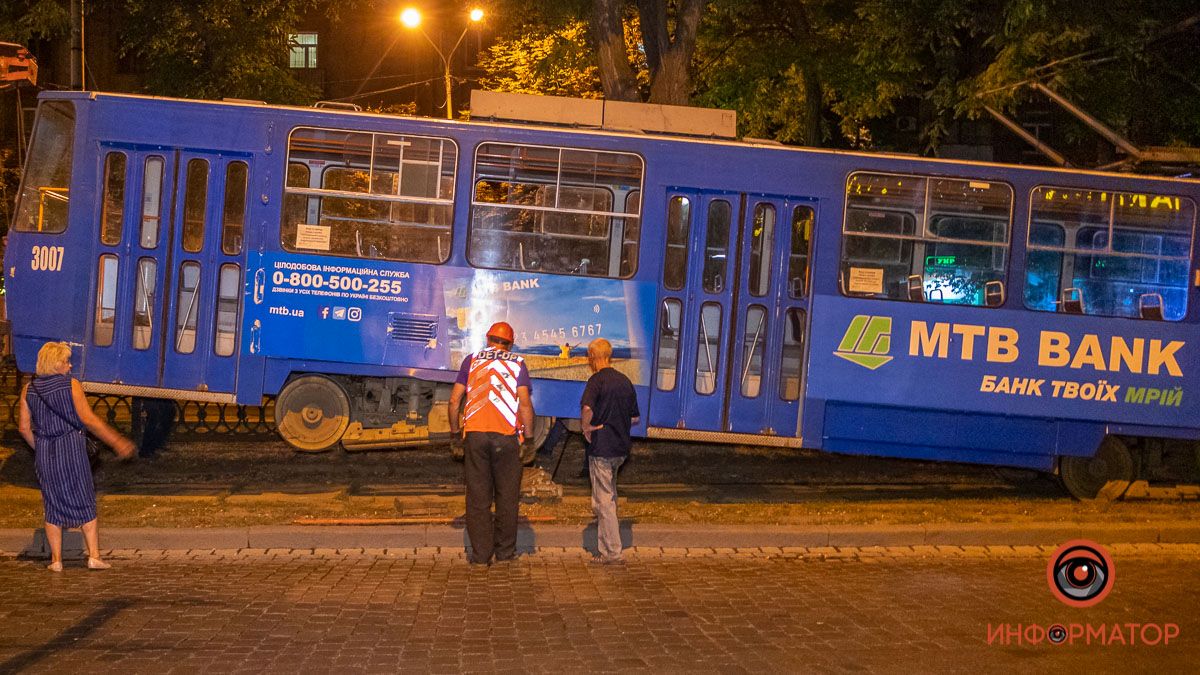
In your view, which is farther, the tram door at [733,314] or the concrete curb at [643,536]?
the tram door at [733,314]

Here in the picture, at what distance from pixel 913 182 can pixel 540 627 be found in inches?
278

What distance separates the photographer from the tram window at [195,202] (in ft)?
40.9

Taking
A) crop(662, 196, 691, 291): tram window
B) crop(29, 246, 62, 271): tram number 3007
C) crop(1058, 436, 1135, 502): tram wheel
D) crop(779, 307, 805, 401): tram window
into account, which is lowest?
crop(1058, 436, 1135, 502): tram wheel

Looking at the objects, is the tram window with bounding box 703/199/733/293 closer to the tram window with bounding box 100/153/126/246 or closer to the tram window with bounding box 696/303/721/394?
the tram window with bounding box 696/303/721/394

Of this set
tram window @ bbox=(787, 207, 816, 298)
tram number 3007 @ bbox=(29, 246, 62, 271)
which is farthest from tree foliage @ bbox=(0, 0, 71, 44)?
tram window @ bbox=(787, 207, 816, 298)

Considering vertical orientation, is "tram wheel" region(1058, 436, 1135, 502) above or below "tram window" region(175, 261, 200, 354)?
below

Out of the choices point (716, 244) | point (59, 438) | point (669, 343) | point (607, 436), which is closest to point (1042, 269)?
point (716, 244)

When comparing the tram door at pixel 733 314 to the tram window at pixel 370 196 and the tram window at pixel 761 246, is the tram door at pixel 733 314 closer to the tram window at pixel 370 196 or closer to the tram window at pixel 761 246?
the tram window at pixel 761 246

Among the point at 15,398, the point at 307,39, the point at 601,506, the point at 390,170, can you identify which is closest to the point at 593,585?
the point at 601,506

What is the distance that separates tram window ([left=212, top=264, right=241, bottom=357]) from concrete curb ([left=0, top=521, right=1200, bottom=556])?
2946mm

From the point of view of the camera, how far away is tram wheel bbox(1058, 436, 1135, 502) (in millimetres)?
13359

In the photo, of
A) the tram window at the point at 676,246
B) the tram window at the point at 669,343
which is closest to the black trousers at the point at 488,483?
the tram window at the point at 669,343

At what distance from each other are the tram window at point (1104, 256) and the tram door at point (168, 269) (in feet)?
26.7

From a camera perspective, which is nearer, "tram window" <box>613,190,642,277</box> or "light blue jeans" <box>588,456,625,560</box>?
"light blue jeans" <box>588,456,625,560</box>
